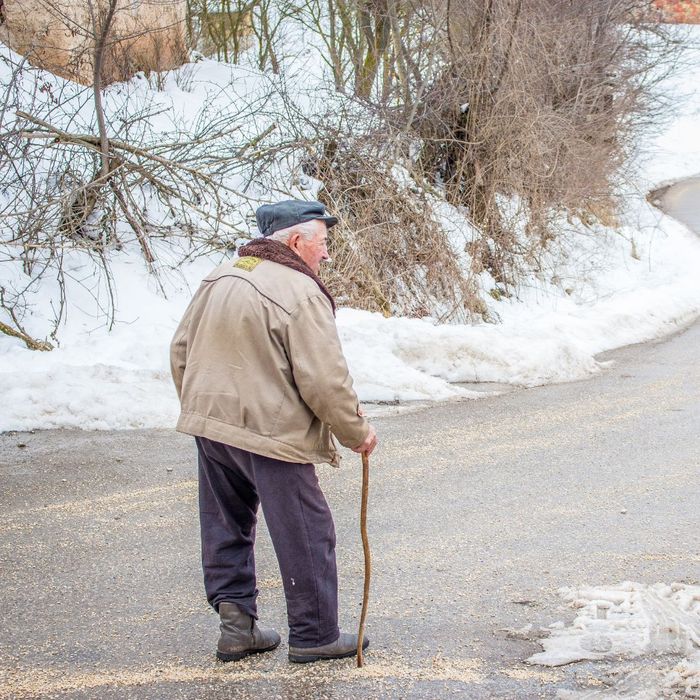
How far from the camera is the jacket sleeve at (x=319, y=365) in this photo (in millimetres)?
3533

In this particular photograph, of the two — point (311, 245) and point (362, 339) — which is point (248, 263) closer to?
point (311, 245)

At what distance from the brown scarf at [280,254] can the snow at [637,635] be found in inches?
67.7

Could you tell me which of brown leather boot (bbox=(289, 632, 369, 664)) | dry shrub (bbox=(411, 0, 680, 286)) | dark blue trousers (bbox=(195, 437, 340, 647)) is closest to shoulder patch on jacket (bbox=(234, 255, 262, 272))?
dark blue trousers (bbox=(195, 437, 340, 647))

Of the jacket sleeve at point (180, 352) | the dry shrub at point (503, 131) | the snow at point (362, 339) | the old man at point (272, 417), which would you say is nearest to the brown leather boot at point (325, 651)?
the old man at point (272, 417)

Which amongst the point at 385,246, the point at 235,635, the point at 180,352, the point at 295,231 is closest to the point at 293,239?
the point at 295,231

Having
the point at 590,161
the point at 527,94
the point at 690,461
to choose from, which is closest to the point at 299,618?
the point at 690,461

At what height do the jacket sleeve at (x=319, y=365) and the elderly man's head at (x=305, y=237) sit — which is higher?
the elderly man's head at (x=305, y=237)

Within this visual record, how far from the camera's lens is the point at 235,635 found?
3871 mm

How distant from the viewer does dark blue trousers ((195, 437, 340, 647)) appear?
12.0 ft

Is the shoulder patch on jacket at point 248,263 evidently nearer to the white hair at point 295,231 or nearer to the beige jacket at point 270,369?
the beige jacket at point 270,369

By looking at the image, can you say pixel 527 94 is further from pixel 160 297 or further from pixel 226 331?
pixel 226 331

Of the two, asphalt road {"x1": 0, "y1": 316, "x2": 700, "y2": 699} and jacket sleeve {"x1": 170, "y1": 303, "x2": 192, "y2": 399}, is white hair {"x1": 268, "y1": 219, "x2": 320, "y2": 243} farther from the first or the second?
asphalt road {"x1": 0, "y1": 316, "x2": 700, "y2": 699}

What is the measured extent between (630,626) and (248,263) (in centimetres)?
220

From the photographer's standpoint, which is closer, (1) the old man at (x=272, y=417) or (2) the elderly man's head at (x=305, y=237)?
(1) the old man at (x=272, y=417)
